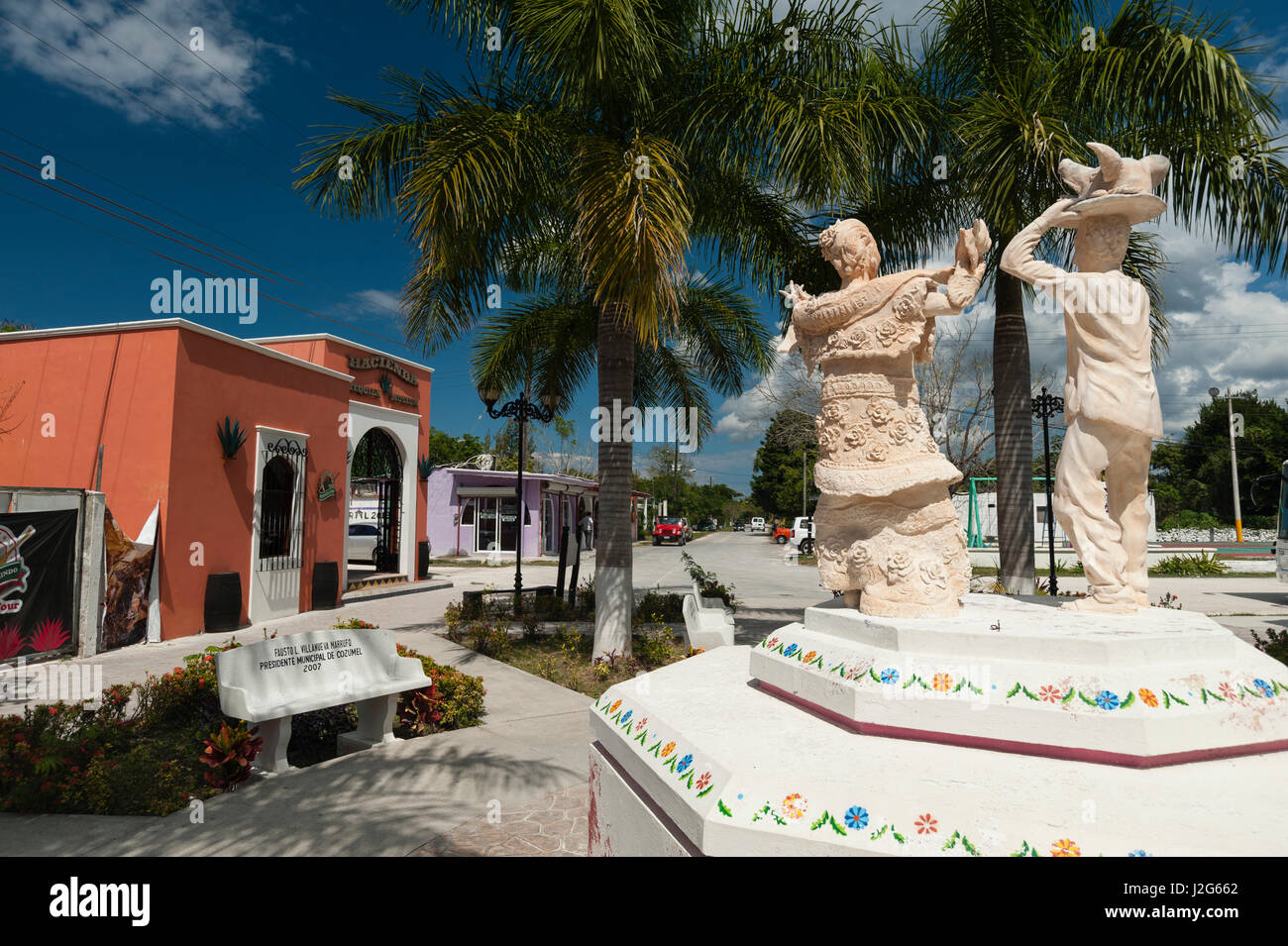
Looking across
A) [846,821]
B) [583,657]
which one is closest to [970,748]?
[846,821]

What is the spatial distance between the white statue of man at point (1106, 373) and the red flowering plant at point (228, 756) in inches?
192

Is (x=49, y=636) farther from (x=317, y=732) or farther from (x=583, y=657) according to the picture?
(x=583, y=657)

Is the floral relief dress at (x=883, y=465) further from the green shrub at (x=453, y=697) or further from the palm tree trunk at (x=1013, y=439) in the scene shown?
the palm tree trunk at (x=1013, y=439)

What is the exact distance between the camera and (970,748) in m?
2.47

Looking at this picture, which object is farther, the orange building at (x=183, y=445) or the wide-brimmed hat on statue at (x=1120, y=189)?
the orange building at (x=183, y=445)

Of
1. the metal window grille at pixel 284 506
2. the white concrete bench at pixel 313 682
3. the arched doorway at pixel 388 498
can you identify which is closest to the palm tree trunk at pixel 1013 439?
the white concrete bench at pixel 313 682

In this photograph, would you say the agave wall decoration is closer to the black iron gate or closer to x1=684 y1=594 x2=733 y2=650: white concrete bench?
the black iron gate

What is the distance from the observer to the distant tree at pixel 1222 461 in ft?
128

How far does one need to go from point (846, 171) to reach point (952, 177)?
2.77 metres

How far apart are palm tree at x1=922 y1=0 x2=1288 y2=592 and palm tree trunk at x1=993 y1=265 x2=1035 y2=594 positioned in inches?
Result: 0.6

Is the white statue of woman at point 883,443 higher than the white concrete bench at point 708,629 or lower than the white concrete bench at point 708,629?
higher

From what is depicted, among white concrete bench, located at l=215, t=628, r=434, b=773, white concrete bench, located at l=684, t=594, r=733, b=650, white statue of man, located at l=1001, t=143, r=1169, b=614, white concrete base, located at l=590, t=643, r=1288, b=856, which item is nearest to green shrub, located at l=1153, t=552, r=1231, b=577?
white concrete bench, located at l=684, t=594, r=733, b=650
